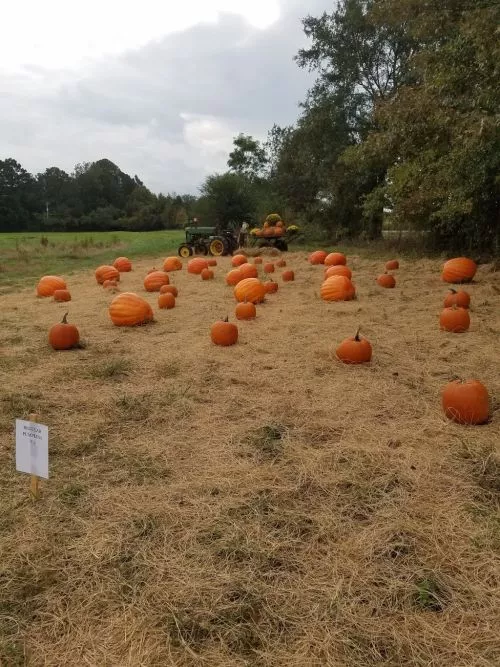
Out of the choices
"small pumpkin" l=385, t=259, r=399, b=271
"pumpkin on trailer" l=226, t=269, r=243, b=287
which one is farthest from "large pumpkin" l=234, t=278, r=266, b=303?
"small pumpkin" l=385, t=259, r=399, b=271

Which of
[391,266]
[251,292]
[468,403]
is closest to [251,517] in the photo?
[468,403]

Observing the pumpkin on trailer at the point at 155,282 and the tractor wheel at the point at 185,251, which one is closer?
the pumpkin on trailer at the point at 155,282

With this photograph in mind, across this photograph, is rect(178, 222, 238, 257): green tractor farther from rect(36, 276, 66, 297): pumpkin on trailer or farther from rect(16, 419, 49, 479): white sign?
rect(16, 419, 49, 479): white sign

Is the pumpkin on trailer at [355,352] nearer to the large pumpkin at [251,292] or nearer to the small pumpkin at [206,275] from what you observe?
the large pumpkin at [251,292]

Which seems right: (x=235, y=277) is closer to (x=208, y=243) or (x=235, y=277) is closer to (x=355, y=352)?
(x=355, y=352)

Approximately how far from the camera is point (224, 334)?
6137mm

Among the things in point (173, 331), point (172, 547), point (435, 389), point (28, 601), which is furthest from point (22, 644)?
point (173, 331)

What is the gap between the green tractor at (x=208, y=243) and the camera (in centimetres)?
1777

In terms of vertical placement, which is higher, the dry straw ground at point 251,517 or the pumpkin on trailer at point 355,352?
the pumpkin on trailer at point 355,352

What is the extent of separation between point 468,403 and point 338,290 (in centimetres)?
519

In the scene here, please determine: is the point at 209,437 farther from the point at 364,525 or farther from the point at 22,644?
the point at 22,644

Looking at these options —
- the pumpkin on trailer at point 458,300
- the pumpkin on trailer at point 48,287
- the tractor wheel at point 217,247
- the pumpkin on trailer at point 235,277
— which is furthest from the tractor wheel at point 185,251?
the pumpkin on trailer at point 458,300

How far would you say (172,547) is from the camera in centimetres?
254

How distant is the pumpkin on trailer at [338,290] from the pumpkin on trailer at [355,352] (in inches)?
140
